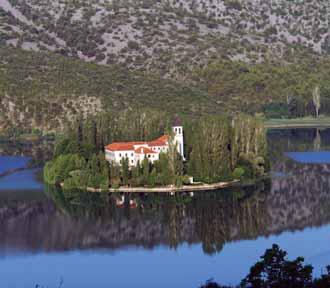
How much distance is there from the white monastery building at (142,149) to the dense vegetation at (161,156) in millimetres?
978

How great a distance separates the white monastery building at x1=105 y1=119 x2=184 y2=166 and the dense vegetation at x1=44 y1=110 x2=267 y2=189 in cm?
98

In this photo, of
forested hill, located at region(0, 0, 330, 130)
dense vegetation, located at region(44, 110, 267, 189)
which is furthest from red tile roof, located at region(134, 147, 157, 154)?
forested hill, located at region(0, 0, 330, 130)

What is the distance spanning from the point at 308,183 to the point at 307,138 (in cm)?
3518

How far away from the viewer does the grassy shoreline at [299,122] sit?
126 m

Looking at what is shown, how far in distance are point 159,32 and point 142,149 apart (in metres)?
107

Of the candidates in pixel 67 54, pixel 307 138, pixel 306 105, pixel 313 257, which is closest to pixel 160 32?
pixel 67 54

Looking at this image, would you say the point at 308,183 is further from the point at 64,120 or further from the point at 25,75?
the point at 25,75

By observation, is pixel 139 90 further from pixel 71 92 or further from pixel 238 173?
pixel 238 173

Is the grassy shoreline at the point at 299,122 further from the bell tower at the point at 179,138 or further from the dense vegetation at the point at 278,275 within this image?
the dense vegetation at the point at 278,275

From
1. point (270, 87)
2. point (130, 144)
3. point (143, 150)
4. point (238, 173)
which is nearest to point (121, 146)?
point (130, 144)

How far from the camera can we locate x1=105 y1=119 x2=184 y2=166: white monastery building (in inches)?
2766

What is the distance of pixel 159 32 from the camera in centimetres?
17625

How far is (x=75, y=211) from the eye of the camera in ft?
198

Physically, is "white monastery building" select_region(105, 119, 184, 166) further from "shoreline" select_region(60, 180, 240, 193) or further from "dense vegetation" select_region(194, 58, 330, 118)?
"dense vegetation" select_region(194, 58, 330, 118)
